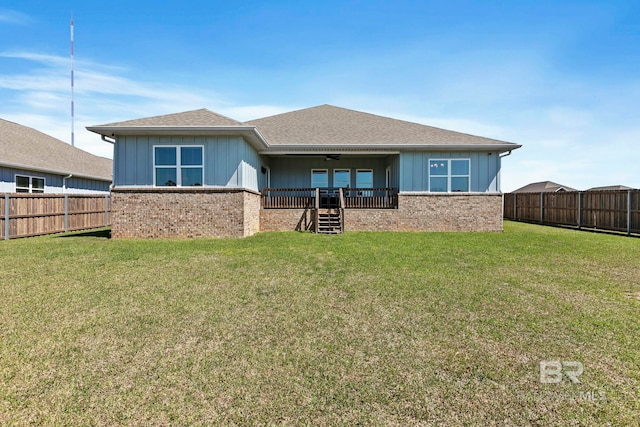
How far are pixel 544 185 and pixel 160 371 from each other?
43.2 m

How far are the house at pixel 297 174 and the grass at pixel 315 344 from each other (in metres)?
4.91

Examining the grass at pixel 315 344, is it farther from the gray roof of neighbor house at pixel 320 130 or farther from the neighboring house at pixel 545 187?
the neighboring house at pixel 545 187

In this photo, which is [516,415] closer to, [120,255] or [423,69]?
[120,255]

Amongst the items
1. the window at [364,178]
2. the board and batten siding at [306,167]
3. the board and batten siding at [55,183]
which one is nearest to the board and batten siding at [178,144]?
the board and batten siding at [306,167]

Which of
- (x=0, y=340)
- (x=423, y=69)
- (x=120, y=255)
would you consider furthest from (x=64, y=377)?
(x=423, y=69)

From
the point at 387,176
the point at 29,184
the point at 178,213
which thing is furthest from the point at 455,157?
the point at 29,184

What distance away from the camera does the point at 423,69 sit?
40.0ft

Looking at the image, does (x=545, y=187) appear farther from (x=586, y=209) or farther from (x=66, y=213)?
(x=66, y=213)

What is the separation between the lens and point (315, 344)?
318 cm

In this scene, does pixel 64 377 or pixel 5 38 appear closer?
pixel 64 377

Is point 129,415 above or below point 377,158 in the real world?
below

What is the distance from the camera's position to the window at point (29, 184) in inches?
579

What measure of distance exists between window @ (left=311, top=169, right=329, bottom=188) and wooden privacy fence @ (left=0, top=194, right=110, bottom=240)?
1083 cm

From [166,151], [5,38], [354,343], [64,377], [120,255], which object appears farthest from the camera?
[5,38]
